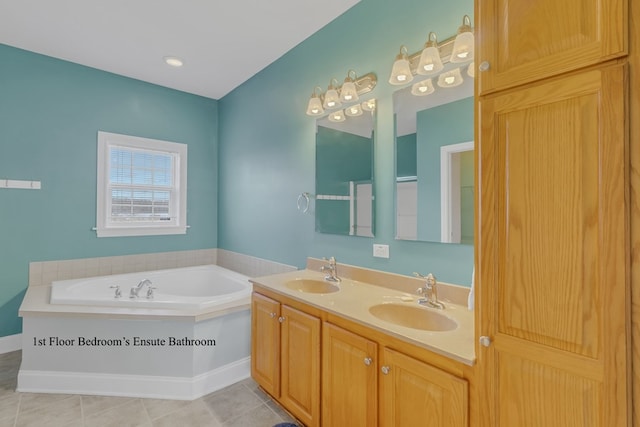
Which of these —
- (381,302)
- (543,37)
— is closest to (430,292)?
(381,302)

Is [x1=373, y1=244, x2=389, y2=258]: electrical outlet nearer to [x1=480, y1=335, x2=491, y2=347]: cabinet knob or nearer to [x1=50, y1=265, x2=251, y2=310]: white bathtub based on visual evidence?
[x1=480, y1=335, x2=491, y2=347]: cabinet knob

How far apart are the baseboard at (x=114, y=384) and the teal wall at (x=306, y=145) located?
124 centimetres

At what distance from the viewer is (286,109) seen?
2.96m

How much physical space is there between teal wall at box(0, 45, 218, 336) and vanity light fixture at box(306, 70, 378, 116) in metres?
2.18

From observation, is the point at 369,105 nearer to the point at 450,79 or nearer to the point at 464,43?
the point at 450,79

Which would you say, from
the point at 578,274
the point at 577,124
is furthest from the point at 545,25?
the point at 578,274

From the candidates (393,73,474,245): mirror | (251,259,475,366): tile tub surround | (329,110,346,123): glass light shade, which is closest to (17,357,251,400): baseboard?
(251,259,475,366): tile tub surround

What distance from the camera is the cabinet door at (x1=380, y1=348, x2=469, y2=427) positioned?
1.09m

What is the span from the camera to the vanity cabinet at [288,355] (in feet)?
5.58

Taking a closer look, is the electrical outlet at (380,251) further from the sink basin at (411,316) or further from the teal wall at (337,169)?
the sink basin at (411,316)

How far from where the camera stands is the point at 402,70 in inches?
72.2

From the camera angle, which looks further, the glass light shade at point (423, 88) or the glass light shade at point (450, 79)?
the glass light shade at point (423, 88)

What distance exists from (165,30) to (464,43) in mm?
2362

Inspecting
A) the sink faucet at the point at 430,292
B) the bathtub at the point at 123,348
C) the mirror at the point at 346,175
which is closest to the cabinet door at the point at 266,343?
the bathtub at the point at 123,348
